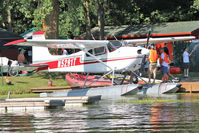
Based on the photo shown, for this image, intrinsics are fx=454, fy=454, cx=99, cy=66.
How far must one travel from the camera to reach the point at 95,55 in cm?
2028

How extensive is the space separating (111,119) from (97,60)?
29.6ft

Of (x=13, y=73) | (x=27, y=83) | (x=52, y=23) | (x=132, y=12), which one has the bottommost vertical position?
(x=27, y=83)

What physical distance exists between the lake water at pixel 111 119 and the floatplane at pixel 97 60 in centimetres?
416

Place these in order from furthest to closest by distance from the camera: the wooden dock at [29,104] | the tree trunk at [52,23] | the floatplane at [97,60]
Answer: the tree trunk at [52,23] < the floatplane at [97,60] < the wooden dock at [29,104]

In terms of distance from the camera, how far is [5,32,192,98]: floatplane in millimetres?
18812

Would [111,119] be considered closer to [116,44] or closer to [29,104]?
[29,104]

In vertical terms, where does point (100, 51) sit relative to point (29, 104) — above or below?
above

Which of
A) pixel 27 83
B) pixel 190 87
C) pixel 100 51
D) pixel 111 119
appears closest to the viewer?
pixel 111 119

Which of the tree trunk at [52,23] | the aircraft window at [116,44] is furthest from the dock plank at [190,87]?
the tree trunk at [52,23]

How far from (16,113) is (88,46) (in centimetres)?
752

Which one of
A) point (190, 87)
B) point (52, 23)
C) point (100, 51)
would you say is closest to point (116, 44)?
point (100, 51)

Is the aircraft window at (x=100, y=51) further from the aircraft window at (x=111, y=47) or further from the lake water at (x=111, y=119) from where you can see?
the lake water at (x=111, y=119)

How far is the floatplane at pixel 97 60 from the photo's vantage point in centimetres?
1881

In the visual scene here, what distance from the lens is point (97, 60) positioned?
20078 millimetres
